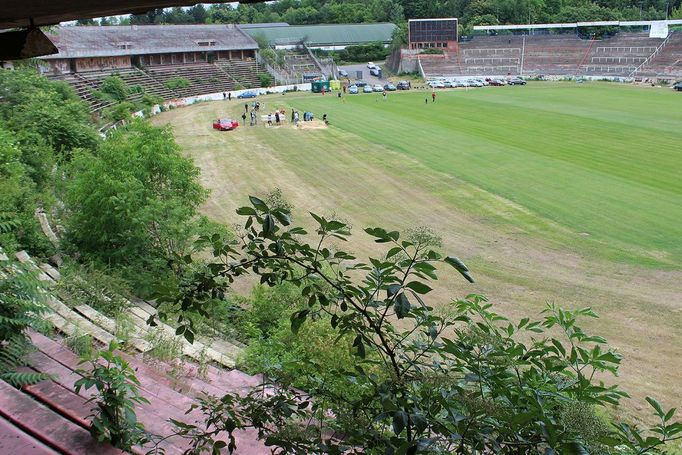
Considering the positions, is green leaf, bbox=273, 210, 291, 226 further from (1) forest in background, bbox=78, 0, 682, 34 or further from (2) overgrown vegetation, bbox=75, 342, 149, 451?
(1) forest in background, bbox=78, 0, 682, 34

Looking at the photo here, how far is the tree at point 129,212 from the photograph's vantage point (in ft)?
49.0

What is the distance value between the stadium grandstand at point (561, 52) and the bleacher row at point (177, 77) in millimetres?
22970

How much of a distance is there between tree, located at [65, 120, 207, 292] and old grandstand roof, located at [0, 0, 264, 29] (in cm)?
867

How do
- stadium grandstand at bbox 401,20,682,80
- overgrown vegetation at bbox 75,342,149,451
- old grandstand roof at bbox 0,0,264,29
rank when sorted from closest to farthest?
overgrown vegetation at bbox 75,342,149,451, old grandstand roof at bbox 0,0,264,29, stadium grandstand at bbox 401,20,682,80

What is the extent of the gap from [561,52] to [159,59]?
51.6 metres

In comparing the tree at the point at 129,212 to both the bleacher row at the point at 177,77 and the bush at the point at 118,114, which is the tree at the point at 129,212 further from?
the bleacher row at the point at 177,77

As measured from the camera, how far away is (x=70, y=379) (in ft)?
19.7

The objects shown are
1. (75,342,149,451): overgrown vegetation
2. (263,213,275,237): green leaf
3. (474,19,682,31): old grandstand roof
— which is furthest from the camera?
(474,19,682,31): old grandstand roof

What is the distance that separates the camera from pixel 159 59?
74625mm

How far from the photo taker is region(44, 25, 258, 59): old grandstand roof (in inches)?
2530

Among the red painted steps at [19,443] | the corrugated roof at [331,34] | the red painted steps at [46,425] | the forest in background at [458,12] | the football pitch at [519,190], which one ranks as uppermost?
the forest in background at [458,12]

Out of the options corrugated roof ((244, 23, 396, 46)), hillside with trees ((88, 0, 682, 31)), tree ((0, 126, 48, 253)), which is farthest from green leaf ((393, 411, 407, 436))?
hillside with trees ((88, 0, 682, 31))

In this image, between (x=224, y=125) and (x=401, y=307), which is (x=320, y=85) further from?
(x=401, y=307)

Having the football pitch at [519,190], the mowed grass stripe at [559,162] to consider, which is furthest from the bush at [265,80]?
the mowed grass stripe at [559,162]
